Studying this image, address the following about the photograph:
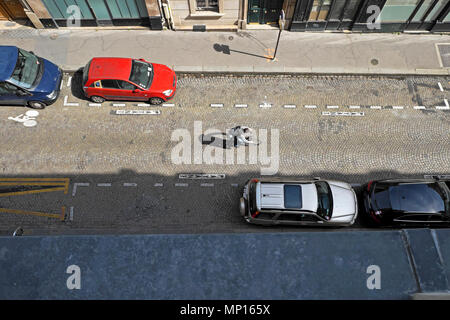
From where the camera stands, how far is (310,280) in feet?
17.5

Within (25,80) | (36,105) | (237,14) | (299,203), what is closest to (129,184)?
(36,105)

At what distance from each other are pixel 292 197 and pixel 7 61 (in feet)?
44.8

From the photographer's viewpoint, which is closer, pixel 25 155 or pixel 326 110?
pixel 25 155

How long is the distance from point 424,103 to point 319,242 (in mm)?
12695

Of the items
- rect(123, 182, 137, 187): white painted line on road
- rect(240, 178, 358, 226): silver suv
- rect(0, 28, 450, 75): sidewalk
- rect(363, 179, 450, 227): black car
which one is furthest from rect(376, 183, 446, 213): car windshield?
rect(123, 182, 137, 187): white painted line on road

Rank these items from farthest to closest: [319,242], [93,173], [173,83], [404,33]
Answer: [404,33]
[173,83]
[93,173]
[319,242]

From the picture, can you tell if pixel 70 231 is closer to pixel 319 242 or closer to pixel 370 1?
pixel 319 242

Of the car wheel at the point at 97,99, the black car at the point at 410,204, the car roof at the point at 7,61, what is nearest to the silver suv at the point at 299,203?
the black car at the point at 410,204

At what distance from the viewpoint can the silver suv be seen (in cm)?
1046

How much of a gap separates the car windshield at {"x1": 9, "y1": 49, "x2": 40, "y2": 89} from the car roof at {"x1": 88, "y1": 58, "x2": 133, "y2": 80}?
2.59 m

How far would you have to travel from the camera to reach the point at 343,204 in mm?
10891

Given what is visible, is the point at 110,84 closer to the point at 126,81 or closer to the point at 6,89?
the point at 126,81

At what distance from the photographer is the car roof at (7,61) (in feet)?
40.9

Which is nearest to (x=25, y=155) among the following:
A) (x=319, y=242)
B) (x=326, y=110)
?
(x=319, y=242)
